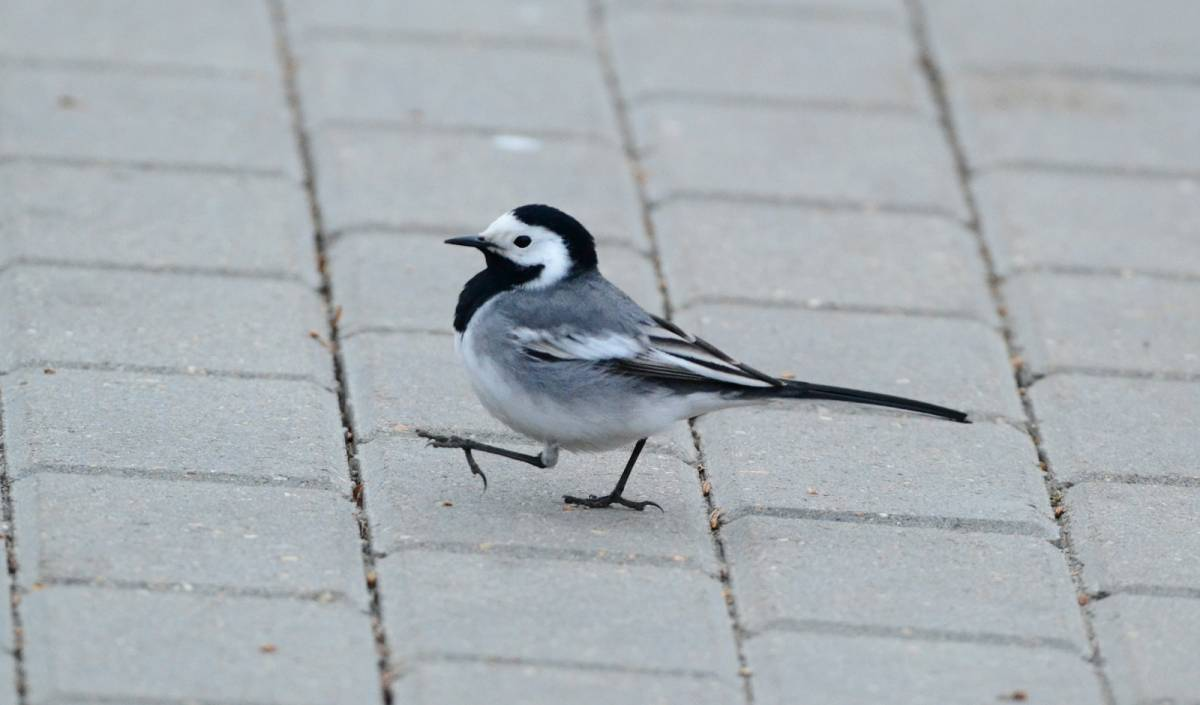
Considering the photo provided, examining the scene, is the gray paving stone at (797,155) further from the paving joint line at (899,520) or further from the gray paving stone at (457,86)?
the paving joint line at (899,520)

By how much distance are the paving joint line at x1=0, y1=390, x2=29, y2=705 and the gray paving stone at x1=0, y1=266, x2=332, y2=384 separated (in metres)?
0.39

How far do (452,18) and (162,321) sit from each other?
264 centimetres

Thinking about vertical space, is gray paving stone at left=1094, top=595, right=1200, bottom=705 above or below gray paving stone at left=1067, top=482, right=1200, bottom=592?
below

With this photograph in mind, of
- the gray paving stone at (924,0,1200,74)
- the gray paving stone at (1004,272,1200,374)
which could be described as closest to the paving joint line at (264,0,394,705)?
the gray paving stone at (1004,272,1200,374)

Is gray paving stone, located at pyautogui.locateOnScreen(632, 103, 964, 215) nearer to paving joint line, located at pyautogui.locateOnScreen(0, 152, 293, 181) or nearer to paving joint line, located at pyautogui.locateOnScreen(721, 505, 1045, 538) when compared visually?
paving joint line, located at pyautogui.locateOnScreen(0, 152, 293, 181)

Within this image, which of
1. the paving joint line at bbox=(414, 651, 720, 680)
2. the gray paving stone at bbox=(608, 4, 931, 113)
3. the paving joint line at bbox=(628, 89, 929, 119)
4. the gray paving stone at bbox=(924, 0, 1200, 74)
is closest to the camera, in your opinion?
the paving joint line at bbox=(414, 651, 720, 680)

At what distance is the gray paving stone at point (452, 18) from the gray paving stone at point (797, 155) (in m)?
0.75

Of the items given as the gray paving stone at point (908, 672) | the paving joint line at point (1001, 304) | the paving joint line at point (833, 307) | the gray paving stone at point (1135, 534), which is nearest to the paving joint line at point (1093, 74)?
the paving joint line at point (1001, 304)

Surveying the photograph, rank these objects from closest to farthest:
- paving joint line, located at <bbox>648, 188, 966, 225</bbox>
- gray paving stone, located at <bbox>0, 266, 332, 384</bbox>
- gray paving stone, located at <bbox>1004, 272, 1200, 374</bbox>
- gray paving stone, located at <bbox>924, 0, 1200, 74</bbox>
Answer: gray paving stone, located at <bbox>0, 266, 332, 384</bbox> → gray paving stone, located at <bbox>1004, 272, 1200, 374</bbox> → paving joint line, located at <bbox>648, 188, 966, 225</bbox> → gray paving stone, located at <bbox>924, 0, 1200, 74</bbox>

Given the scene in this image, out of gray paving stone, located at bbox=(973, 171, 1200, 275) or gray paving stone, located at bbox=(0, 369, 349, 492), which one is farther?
gray paving stone, located at bbox=(973, 171, 1200, 275)

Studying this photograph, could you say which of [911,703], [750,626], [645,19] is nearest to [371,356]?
[750,626]

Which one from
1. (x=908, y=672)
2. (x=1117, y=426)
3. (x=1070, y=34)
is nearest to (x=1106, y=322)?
(x=1117, y=426)

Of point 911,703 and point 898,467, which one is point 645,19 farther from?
point 911,703

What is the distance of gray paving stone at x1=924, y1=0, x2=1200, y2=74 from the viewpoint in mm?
7738
